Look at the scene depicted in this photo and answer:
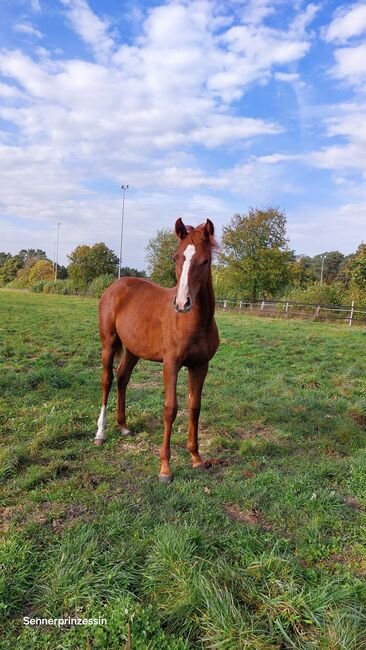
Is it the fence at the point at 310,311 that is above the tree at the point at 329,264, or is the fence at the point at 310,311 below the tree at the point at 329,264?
below

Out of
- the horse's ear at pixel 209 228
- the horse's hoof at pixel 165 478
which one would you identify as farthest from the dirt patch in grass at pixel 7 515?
the horse's ear at pixel 209 228

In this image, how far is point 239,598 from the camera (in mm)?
2164

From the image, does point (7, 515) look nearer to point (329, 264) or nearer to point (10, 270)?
point (329, 264)

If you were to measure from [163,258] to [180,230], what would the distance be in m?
41.5

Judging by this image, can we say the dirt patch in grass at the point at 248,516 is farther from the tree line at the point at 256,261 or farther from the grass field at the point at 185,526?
the tree line at the point at 256,261

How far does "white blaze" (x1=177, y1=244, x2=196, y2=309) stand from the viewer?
325 centimetres

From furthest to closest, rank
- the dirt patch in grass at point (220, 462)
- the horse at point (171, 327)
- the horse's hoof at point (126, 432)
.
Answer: the horse's hoof at point (126, 432) < the dirt patch in grass at point (220, 462) < the horse at point (171, 327)

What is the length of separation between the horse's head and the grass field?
1.71 meters

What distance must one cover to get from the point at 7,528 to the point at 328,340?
40.2ft

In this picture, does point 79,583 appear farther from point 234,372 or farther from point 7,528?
point 234,372

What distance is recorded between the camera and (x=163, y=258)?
44.6 meters

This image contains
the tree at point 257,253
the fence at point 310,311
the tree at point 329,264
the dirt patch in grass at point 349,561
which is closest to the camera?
the dirt patch in grass at point 349,561

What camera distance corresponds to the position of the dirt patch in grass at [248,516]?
2.99 m

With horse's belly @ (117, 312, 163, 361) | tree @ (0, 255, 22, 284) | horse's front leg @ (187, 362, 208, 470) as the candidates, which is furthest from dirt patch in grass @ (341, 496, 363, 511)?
tree @ (0, 255, 22, 284)
